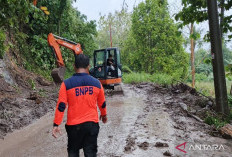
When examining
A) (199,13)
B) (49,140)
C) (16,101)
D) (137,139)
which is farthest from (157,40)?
(49,140)

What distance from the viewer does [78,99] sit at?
3.12 meters

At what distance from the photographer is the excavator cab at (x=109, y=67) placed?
41.9ft

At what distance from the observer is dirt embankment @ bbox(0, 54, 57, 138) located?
670cm

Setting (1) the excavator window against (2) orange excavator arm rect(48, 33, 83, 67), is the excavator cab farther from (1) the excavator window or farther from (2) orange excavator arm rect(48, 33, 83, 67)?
(2) orange excavator arm rect(48, 33, 83, 67)

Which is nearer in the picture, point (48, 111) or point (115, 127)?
point (115, 127)

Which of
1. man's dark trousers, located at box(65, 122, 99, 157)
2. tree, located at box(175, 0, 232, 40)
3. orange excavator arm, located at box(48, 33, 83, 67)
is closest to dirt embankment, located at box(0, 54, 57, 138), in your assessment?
orange excavator arm, located at box(48, 33, 83, 67)

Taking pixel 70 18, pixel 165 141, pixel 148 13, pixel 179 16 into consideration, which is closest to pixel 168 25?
pixel 148 13

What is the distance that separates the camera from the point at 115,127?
20.2ft

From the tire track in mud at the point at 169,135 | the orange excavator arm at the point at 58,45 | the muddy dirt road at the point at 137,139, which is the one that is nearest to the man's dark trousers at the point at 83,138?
the muddy dirt road at the point at 137,139

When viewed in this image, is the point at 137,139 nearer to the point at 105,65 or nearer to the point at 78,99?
the point at 78,99

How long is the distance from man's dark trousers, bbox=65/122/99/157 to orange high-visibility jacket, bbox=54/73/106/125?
7 cm

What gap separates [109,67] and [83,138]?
32.4ft

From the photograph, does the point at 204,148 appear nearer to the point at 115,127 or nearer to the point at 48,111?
the point at 115,127

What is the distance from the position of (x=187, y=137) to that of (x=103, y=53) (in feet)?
28.3
